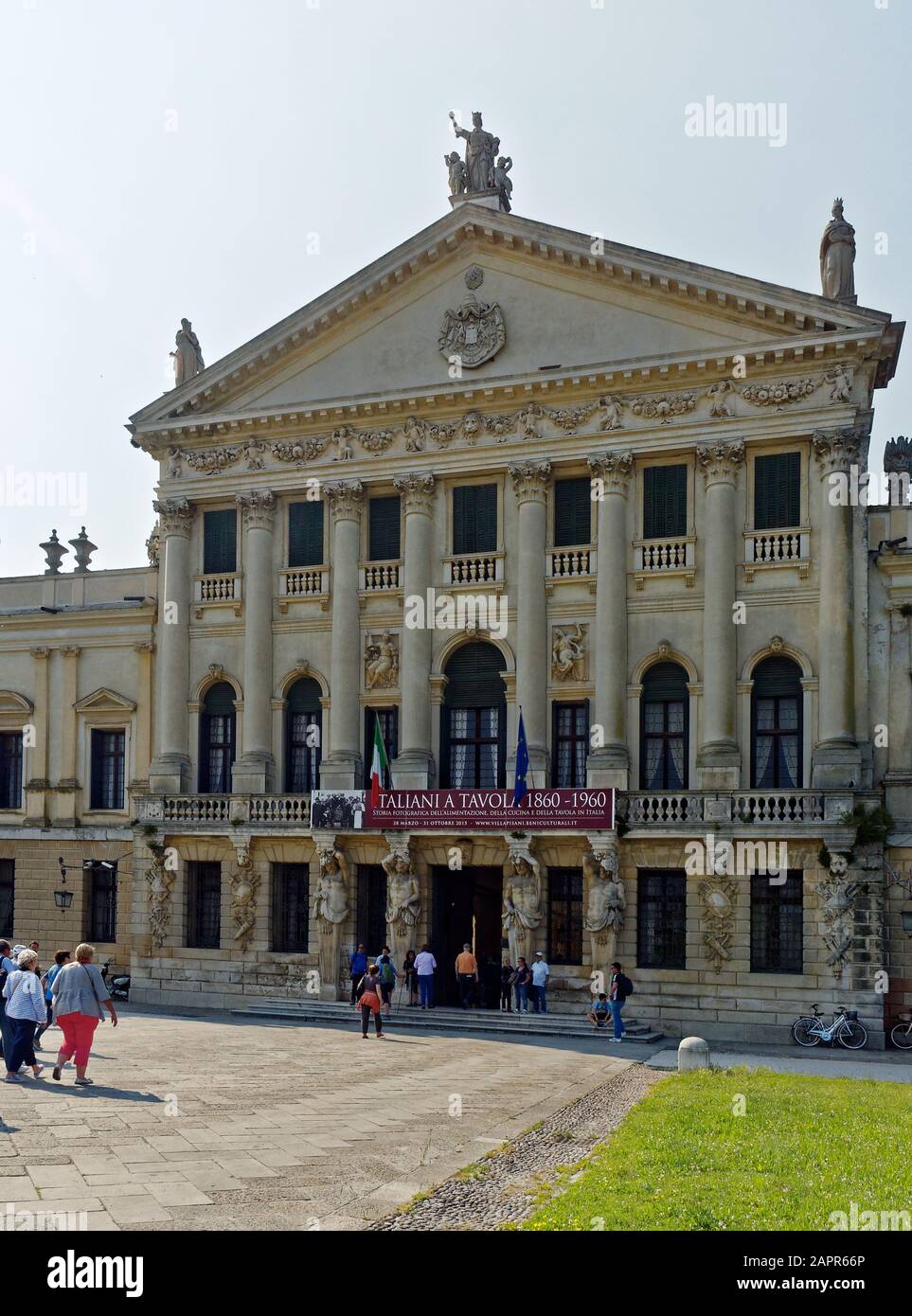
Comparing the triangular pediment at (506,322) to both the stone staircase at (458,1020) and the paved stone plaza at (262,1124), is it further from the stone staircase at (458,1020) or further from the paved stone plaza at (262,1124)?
the paved stone plaza at (262,1124)

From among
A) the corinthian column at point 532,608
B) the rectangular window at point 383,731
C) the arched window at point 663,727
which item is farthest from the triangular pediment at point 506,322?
the rectangular window at point 383,731

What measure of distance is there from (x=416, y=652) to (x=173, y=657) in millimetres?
7786

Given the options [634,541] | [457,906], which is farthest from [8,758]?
[634,541]

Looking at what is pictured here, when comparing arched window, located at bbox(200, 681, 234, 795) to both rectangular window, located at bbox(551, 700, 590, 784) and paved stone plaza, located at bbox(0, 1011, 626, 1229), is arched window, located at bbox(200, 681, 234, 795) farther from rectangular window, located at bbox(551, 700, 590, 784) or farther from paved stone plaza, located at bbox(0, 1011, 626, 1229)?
paved stone plaza, located at bbox(0, 1011, 626, 1229)

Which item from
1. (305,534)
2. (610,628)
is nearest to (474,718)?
(610,628)

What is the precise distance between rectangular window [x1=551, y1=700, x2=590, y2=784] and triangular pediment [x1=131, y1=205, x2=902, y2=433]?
8739 mm

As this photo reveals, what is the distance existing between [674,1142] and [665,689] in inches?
774

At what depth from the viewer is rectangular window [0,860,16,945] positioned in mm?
41500

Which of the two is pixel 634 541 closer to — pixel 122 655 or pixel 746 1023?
pixel 746 1023

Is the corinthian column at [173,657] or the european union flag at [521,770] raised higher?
the corinthian column at [173,657]

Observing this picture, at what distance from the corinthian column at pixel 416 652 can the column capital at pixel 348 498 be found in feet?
3.84

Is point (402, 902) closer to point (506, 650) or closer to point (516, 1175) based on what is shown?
point (506, 650)

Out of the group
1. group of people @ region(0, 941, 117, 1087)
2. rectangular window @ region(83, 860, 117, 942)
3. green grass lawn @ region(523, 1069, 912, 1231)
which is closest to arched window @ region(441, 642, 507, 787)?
rectangular window @ region(83, 860, 117, 942)

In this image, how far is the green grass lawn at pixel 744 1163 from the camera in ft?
37.4
